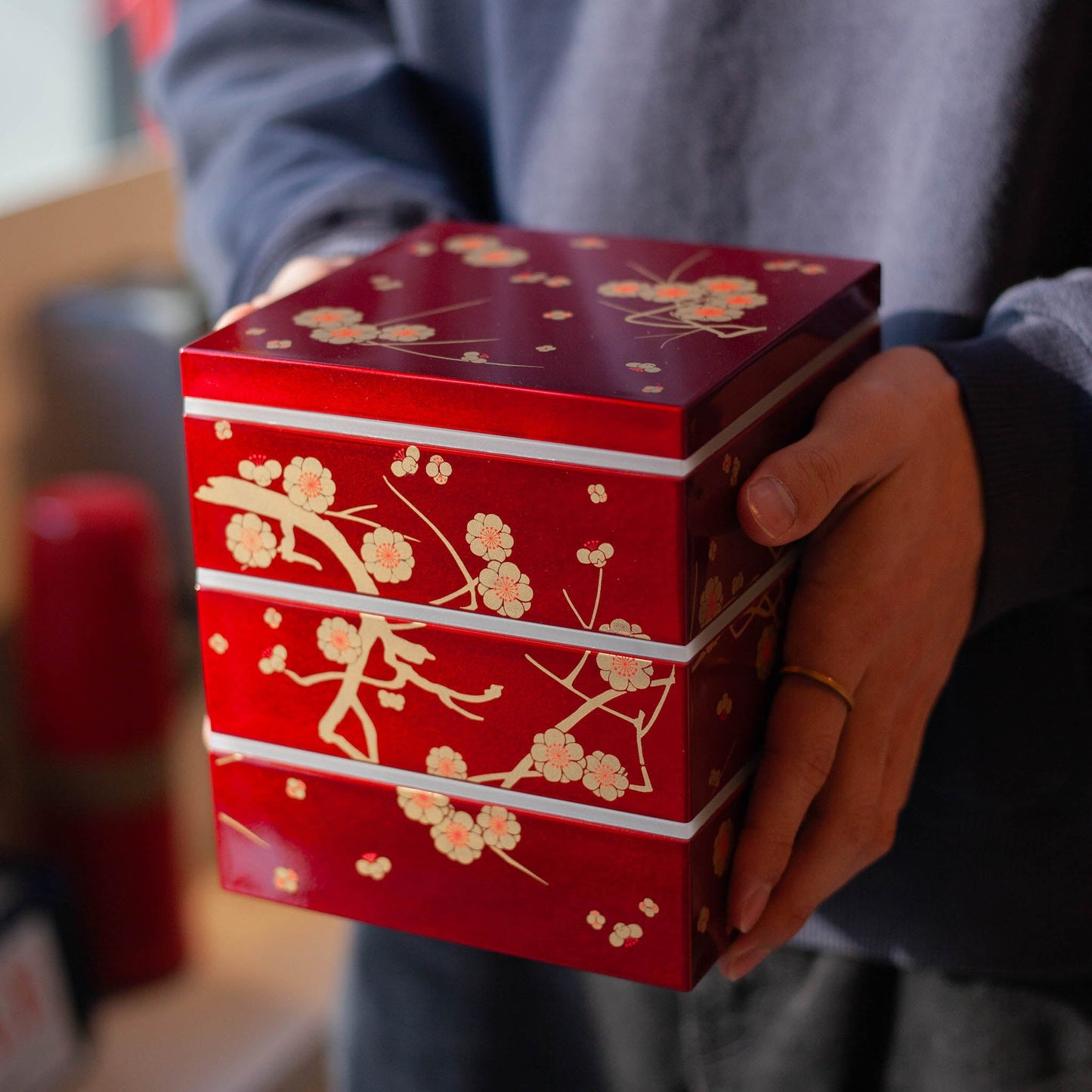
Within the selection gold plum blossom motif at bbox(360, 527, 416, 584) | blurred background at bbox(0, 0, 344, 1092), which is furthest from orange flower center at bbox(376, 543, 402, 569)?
blurred background at bbox(0, 0, 344, 1092)

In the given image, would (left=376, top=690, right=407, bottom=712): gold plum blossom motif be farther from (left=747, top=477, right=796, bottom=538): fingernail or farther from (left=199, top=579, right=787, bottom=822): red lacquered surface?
(left=747, top=477, right=796, bottom=538): fingernail

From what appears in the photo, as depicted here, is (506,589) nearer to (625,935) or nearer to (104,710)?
(625,935)

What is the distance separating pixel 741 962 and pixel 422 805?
129mm

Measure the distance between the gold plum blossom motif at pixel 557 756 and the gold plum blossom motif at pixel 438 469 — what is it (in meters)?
0.09

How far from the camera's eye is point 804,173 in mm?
571

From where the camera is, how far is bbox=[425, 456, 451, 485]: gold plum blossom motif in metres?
0.40

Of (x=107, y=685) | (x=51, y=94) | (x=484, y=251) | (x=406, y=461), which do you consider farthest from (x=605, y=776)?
(x=51, y=94)

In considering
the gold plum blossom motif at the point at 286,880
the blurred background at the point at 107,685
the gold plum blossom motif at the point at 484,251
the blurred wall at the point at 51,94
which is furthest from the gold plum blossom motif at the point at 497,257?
the blurred wall at the point at 51,94

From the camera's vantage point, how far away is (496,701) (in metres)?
0.42

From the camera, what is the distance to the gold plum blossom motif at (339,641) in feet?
1.41

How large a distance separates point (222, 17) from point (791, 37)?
39 cm

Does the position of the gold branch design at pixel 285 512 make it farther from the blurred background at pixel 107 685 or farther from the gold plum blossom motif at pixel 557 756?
the blurred background at pixel 107 685

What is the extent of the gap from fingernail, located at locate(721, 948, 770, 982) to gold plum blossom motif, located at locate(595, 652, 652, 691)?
126mm

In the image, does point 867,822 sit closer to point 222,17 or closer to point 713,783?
point 713,783
